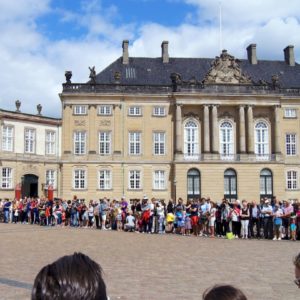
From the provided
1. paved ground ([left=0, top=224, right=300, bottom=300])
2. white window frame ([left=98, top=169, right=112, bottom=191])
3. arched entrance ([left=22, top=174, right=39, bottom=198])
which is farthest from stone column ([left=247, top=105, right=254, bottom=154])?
paved ground ([left=0, top=224, right=300, bottom=300])

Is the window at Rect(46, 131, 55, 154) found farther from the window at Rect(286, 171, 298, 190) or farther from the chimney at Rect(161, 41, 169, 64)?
the window at Rect(286, 171, 298, 190)

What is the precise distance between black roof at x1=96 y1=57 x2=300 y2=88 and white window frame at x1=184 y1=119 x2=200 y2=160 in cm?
540

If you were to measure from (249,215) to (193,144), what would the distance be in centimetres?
3013

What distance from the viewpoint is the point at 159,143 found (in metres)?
52.2

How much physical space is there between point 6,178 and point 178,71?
21706 millimetres

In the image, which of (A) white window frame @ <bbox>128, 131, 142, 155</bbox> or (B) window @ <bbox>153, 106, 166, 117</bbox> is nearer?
(A) white window frame @ <bbox>128, 131, 142, 155</bbox>

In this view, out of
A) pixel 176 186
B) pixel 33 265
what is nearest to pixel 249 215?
pixel 33 265

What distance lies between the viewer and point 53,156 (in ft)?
175

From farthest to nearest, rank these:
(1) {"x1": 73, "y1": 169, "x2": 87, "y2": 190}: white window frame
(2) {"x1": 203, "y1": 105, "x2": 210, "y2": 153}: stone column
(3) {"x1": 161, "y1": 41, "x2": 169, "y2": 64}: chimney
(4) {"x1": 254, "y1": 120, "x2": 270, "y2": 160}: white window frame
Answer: (3) {"x1": 161, "y1": 41, "x2": 169, "y2": 64}: chimney < (4) {"x1": 254, "y1": 120, "x2": 270, "y2": 160}: white window frame < (2) {"x1": 203, "y1": 105, "x2": 210, "y2": 153}: stone column < (1) {"x1": 73, "y1": 169, "x2": 87, "y2": 190}: white window frame

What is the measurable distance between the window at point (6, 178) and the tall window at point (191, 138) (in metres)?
17.3

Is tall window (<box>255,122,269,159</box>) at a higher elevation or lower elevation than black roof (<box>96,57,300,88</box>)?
lower

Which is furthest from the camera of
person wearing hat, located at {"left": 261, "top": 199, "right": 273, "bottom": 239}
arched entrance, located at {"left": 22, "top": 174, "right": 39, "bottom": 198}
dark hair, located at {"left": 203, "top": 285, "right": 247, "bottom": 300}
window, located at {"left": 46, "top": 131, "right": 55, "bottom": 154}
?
window, located at {"left": 46, "top": 131, "right": 55, "bottom": 154}

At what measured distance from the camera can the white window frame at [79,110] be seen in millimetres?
51281

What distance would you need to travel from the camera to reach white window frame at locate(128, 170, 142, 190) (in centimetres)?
5125
